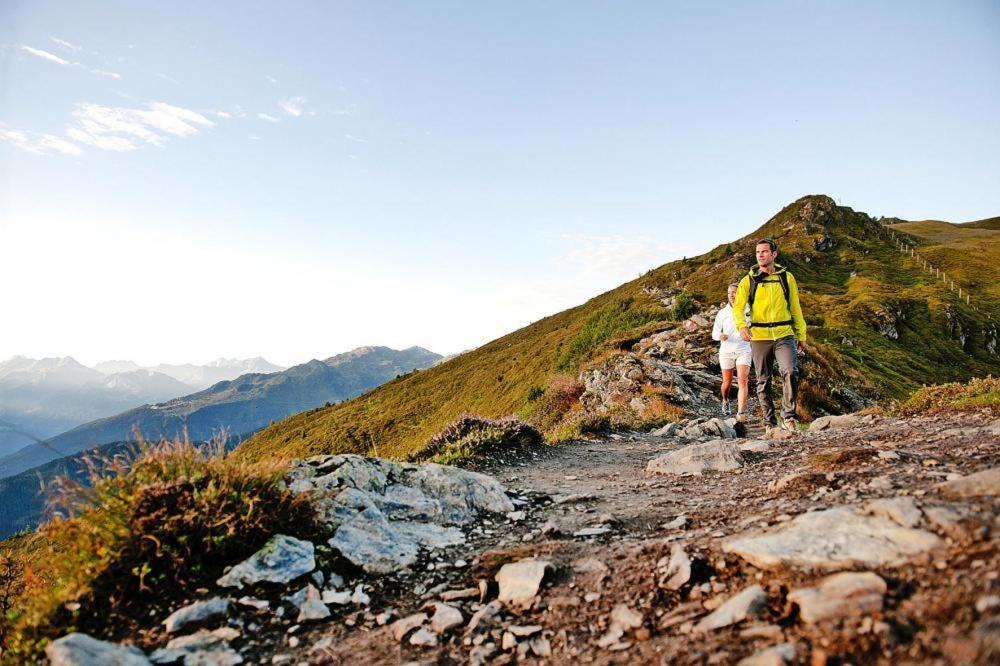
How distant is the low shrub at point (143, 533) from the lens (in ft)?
13.5

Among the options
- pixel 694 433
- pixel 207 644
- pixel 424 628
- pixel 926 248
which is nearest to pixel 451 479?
pixel 424 628

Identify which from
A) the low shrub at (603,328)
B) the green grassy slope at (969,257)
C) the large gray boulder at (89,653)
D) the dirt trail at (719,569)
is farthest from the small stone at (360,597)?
the green grassy slope at (969,257)

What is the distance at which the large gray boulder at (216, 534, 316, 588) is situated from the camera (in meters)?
4.62

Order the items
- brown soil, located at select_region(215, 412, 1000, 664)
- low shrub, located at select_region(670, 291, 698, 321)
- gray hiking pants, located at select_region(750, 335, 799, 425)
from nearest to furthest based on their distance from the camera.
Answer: brown soil, located at select_region(215, 412, 1000, 664) → gray hiking pants, located at select_region(750, 335, 799, 425) → low shrub, located at select_region(670, 291, 698, 321)

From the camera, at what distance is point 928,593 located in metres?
2.91

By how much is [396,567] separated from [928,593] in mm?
4272

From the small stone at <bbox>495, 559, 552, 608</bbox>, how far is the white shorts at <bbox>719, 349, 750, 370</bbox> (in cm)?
1005

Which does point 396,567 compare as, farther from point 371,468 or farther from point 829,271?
point 829,271

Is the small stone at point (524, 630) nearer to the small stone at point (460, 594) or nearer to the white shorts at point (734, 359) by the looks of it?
the small stone at point (460, 594)

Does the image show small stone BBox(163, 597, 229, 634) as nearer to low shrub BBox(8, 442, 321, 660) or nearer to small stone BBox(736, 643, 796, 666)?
low shrub BBox(8, 442, 321, 660)

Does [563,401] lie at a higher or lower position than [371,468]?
lower

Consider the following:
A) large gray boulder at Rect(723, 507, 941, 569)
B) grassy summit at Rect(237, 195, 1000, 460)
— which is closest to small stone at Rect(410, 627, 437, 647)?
large gray boulder at Rect(723, 507, 941, 569)

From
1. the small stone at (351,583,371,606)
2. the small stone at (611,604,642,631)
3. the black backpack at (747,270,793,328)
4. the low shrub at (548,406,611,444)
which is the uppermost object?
the black backpack at (747,270,793,328)

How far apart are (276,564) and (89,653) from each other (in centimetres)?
146
